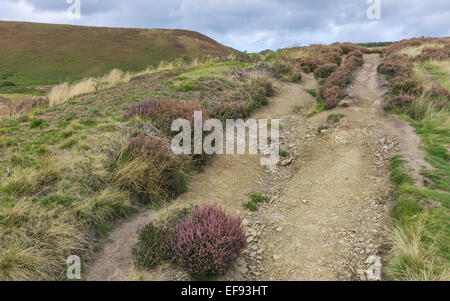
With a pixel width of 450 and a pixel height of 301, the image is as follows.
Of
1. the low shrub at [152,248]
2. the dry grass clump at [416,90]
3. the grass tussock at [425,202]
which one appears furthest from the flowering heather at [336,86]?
the low shrub at [152,248]

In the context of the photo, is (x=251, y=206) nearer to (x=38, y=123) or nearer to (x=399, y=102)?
(x=38, y=123)

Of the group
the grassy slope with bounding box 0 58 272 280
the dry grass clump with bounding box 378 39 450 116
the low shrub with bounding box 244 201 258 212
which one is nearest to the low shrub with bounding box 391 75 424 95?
the dry grass clump with bounding box 378 39 450 116

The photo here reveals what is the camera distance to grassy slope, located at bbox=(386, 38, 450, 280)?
3.70m

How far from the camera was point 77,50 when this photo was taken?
38031mm

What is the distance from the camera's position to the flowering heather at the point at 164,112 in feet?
27.0

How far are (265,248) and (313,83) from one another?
13.6 metres

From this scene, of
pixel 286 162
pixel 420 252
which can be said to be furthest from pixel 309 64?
pixel 420 252

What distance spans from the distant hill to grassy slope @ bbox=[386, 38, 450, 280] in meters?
23.8

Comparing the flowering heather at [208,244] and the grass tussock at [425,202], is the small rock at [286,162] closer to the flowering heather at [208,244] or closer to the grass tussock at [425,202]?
the grass tussock at [425,202]

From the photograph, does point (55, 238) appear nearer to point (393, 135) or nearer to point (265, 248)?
point (265, 248)

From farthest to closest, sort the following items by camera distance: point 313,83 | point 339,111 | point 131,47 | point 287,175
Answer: point 131,47, point 313,83, point 339,111, point 287,175

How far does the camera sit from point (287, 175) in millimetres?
7816

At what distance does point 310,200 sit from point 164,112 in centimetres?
499
